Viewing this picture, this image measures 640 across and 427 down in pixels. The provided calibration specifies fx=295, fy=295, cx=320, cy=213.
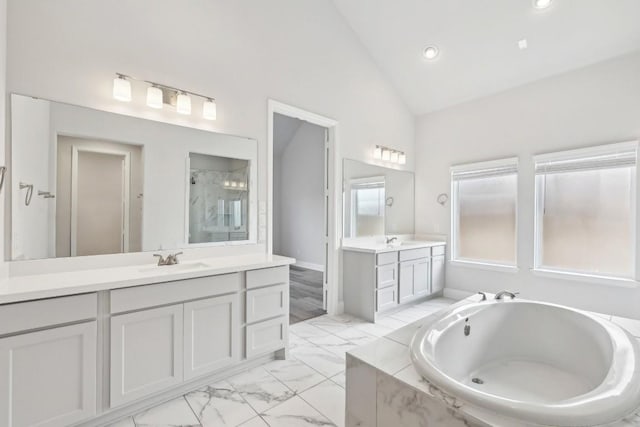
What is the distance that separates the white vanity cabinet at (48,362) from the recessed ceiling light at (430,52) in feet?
13.4

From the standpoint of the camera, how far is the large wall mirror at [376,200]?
3.82 meters

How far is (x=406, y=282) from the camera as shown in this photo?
373 cm

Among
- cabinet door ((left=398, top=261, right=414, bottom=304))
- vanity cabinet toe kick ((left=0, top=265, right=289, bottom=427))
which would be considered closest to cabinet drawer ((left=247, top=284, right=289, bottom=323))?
vanity cabinet toe kick ((left=0, top=265, right=289, bottom=427))

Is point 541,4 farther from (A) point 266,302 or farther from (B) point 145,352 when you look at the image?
(B) point 145,352

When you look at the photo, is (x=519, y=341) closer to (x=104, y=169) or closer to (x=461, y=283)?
(x=461, y=283)

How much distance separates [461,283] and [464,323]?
2.46 metres

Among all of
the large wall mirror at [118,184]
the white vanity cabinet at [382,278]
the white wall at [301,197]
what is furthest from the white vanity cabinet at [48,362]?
the white wall at [301,197]

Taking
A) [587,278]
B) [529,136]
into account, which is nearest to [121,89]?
[529,136]

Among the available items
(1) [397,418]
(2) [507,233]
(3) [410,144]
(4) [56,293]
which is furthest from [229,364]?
(3) [410,144]

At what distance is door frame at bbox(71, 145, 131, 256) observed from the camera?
6.48ft

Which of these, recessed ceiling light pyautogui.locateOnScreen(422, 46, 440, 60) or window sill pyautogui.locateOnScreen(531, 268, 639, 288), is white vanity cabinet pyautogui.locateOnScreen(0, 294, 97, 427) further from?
window sill pyautogui.locateOnScreen(531, 268, 639, 288)

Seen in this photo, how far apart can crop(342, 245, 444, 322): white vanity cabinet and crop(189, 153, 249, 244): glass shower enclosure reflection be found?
142cm

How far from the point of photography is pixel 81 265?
198 cm

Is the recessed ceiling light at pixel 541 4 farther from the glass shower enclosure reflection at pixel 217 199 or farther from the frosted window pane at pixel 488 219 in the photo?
the glass shower enclosure reflection at pixel 217 199
